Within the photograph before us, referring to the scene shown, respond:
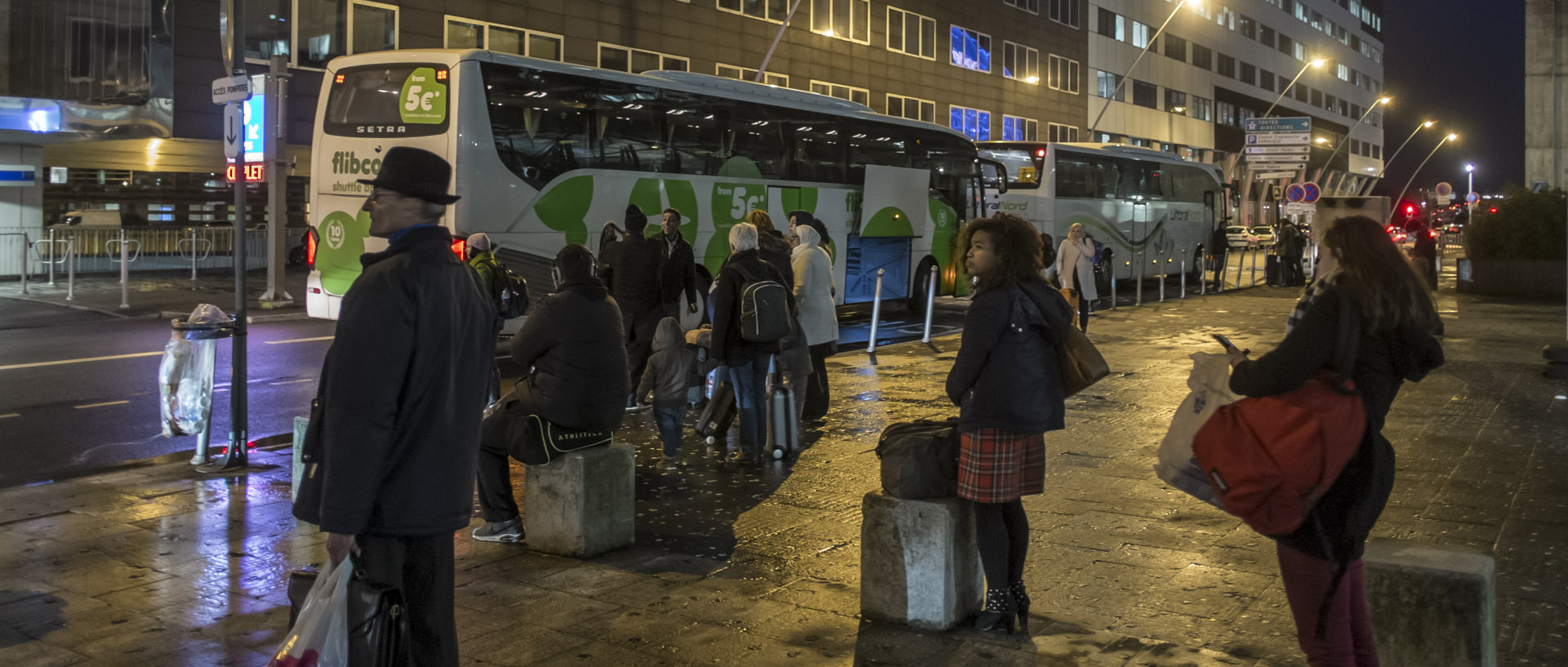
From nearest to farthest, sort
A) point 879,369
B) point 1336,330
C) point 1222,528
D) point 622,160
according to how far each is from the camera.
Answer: point 1336,330 < point 1222,528 < point 879,369 < point 622,160

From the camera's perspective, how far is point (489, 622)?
541 cm

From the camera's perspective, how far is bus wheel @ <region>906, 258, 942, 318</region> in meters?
23.2

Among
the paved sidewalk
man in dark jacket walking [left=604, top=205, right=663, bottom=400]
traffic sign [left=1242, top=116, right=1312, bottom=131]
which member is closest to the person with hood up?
man in dark jacket walking [left=604, top=205, right=663, bottom=400]

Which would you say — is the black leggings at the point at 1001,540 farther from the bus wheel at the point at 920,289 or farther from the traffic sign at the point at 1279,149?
the traffic sign at the point at 1279,149

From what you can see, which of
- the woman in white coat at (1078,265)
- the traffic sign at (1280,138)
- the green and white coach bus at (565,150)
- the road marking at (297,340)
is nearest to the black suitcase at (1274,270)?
the traffic sign at (1280,138)

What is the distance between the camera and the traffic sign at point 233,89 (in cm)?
906

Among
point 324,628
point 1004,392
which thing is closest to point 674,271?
point 1004,392

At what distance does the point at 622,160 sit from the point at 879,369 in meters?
4.59

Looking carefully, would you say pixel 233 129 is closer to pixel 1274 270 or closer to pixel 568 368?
pixel 568 368

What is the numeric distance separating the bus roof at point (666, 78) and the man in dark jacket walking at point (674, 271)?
14.2 feet

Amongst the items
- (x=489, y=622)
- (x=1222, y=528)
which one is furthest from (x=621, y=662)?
(x=1222, y=528)

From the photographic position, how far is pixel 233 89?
9133 mm

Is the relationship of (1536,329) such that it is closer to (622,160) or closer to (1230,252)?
(622,160)

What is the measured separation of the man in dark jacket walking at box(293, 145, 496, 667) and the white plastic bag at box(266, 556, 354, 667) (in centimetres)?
6
